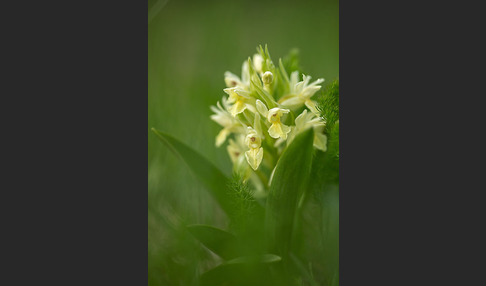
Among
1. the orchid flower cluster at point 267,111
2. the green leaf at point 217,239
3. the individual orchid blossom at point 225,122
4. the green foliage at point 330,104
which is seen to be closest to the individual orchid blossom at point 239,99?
the orchid flower cluster at point 267,111

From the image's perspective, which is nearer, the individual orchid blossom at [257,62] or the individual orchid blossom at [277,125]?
the individual orchid blossom at [277,125]

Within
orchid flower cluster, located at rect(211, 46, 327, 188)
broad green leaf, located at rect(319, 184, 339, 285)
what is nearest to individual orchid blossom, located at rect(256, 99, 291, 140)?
orchid flower cluster, located at rect(211, 46, 327, 188)

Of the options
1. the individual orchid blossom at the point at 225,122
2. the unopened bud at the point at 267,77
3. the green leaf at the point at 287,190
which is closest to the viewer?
the green leaf at the point at 287,190

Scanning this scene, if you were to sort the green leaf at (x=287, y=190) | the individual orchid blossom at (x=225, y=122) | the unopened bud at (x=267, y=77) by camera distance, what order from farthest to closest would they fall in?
the individual orchid blossom at (x=225, y=122) < the unopened bud at (x=267, y=77) < the green leaf at (x=287, y=190)

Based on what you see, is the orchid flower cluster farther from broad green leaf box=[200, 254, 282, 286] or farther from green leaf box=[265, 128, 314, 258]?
broad green leaf box=[200, 254, 282, 286]

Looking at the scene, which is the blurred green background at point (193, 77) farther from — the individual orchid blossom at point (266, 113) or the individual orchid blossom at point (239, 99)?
the individual orchid blossom at point (239, 99)

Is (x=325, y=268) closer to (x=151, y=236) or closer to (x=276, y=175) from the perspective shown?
(x=276, y=175)
